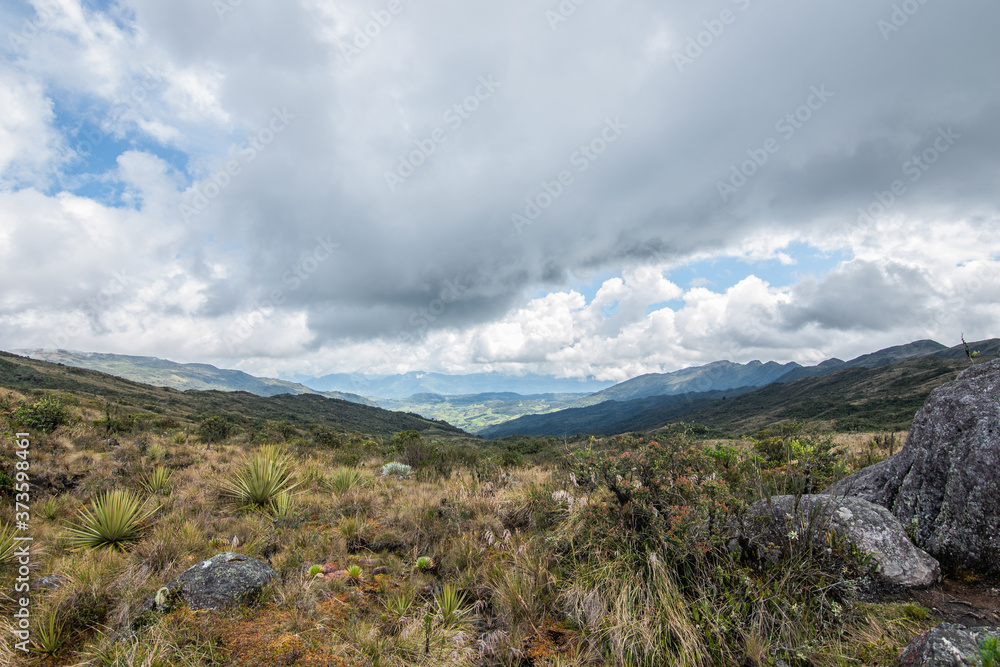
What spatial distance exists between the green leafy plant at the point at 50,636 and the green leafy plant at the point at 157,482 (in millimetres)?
5283

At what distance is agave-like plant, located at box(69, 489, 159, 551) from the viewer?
5863 mm

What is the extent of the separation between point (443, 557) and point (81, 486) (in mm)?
8574

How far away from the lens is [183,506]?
24.6ft

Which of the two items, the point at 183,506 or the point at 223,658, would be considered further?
the point at 183,506

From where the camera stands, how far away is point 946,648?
2.56 meters

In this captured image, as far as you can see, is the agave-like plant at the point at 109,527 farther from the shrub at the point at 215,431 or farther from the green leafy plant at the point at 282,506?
the shrub at the point at 215,431

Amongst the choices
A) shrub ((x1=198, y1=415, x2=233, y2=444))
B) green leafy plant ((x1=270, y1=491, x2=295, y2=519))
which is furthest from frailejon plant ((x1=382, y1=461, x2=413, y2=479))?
Result: shrub ((x1=198, y1=415, x2=233, y2=444))

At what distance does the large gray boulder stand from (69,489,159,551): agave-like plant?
10.8 meters

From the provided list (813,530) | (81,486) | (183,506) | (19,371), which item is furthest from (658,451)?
(19,371)

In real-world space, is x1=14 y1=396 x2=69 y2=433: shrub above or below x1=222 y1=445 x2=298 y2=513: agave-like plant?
above

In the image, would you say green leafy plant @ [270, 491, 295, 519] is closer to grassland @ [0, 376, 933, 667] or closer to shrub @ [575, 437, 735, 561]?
grassland @ [0, 376, 933, 667]

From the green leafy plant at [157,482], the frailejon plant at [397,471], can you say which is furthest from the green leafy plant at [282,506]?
the frailejon plant at [397,471]

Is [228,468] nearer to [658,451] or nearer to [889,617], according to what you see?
A: [658,451]

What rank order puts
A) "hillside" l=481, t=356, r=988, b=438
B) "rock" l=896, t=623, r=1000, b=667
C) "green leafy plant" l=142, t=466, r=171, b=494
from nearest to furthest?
"rock" l=896, t=623, r=1000, b=667 < "green leafy plant" l=142, t=466, r=171, b=494 < "hillside" l=481, t=356, r=988, b=438
